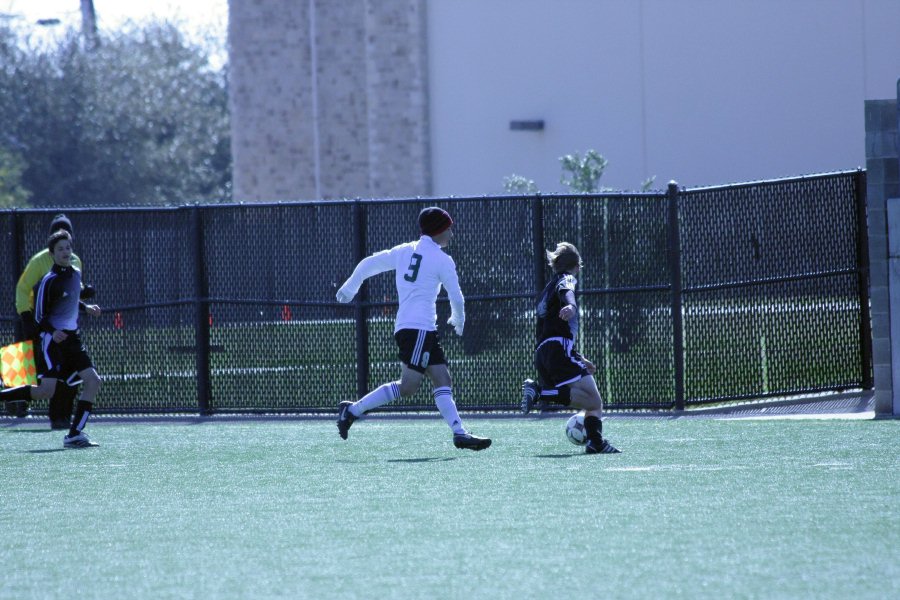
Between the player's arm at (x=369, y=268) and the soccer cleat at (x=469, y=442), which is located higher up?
the player's arm at (x=369, y=268)

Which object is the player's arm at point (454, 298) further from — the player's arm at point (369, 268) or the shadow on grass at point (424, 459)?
the shadow on grass at point (424, 459)

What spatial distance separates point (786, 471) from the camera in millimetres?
9758

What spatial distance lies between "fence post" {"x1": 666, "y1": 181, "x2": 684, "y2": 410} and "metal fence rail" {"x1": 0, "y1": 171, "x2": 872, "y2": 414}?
0.02 metres

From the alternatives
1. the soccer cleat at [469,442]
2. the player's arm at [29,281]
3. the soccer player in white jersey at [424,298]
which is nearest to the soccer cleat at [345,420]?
the soccer player in white jersey at [424,298]

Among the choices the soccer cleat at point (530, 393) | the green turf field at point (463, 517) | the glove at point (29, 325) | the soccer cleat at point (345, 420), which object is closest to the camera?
the green turf field at point (463, 517)

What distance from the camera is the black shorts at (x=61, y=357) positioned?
12766mm

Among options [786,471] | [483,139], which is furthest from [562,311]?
[483,139]

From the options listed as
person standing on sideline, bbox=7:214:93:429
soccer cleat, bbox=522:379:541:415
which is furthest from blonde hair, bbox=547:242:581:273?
person standing on sideline, bbox=7:214:93:429

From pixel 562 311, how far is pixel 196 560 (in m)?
4.25

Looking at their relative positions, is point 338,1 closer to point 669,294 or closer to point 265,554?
point 669,294

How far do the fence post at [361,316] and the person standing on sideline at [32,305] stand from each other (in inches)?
106

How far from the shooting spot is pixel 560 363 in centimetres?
1123

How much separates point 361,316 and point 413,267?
14.0 feet

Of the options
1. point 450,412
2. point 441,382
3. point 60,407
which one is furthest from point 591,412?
point 60,407
